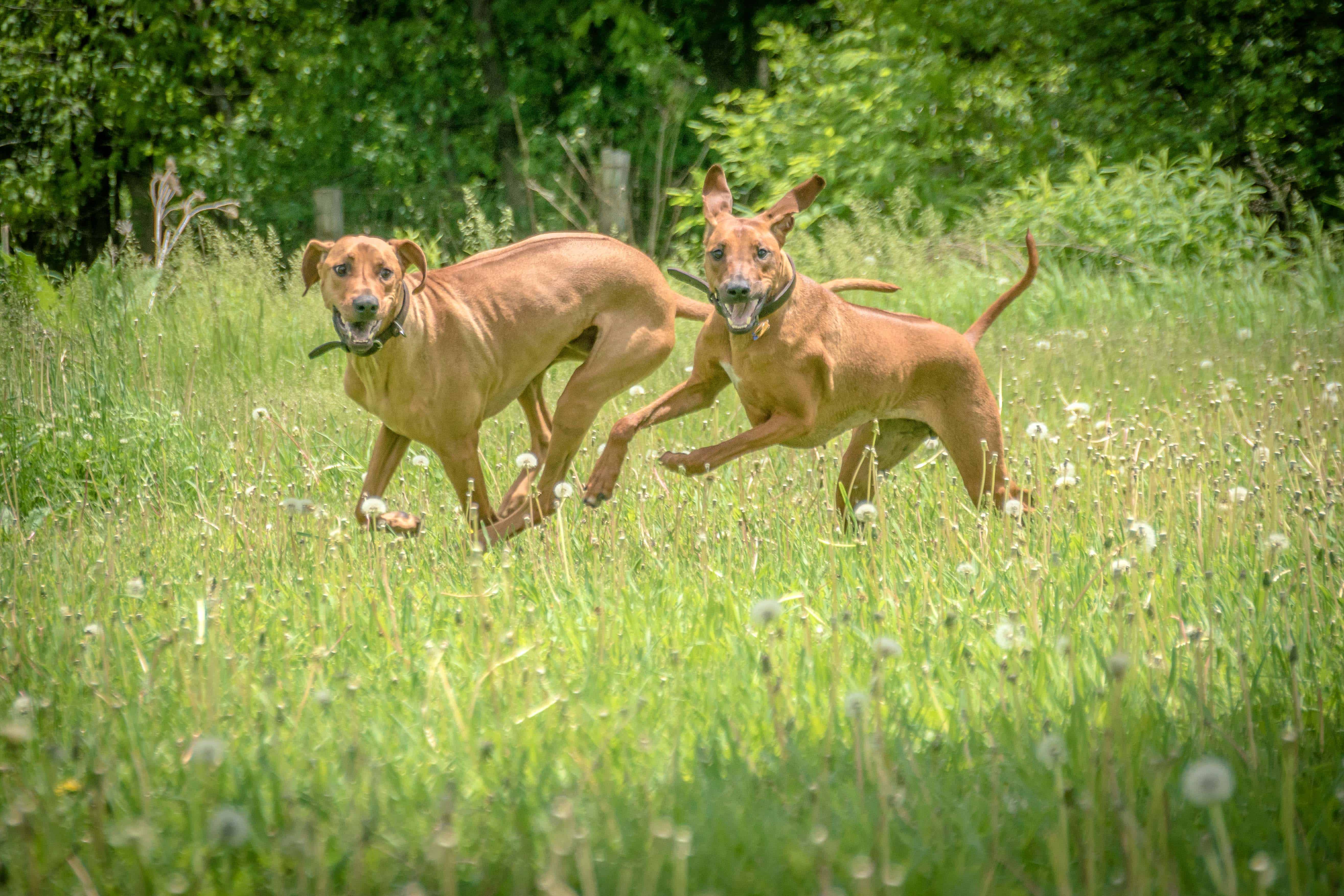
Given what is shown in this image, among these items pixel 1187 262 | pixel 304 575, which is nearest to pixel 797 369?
pixel 304 575

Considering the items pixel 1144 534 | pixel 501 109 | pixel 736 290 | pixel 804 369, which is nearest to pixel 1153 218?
pixel 804 369

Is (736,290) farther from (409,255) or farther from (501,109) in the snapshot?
(501,109)

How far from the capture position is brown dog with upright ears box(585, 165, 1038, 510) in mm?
4465

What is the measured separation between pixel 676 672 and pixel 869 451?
2.36m

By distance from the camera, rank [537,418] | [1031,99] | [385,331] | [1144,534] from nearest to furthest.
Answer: [1144,534]
[385,331]
[537,418]
[1031,99]

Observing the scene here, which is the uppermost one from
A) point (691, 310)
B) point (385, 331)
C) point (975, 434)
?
point (385, 331)

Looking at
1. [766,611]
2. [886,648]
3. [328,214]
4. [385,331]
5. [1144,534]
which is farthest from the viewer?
[328,214]

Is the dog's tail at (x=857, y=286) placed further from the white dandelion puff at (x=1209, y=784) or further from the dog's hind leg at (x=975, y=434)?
the white dandelion puff at (x=1209, y=784)

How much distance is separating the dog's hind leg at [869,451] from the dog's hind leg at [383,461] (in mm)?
1862

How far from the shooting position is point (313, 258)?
186 inches

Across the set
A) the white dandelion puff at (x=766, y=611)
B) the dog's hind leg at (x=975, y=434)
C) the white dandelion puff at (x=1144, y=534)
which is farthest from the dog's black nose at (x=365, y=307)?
the white dandelion puff at (x=1144, y=534)

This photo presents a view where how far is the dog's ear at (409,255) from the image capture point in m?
4.62

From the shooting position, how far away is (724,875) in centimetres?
235

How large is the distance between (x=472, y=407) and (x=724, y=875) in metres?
2.81
